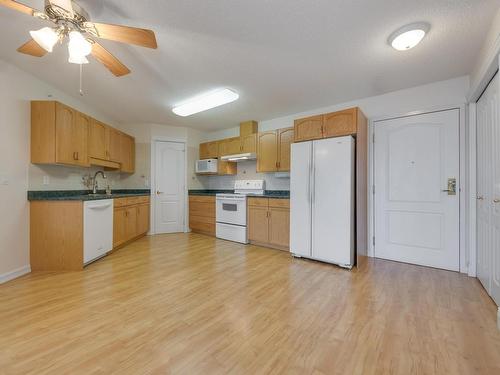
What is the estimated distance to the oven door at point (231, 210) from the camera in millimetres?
4191

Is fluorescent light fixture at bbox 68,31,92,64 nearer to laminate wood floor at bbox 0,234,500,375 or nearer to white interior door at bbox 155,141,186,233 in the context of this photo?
laminate wood floor at bbox 0,234,500,375

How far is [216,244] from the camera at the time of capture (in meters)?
4.12

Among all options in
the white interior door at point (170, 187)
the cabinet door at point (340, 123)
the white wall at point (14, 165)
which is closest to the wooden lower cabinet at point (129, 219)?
the white interior door at point (170, 187)

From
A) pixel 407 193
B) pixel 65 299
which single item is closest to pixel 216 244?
pixel 65 299

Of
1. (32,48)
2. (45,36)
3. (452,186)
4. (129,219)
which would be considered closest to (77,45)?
(45,36)

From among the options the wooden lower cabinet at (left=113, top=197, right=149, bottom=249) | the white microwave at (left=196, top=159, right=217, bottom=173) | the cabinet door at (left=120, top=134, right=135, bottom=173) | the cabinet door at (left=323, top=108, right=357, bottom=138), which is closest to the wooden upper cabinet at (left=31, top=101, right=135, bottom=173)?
the cabinet door at (left=120, top=134, right=135, bottom=173)

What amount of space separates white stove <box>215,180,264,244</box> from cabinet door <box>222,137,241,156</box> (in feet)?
2.23

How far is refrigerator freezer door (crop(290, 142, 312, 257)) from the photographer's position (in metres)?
3.17

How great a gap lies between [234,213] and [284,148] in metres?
1.52

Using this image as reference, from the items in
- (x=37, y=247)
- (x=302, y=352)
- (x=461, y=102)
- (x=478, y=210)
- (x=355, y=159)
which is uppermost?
(x=461, y=102)

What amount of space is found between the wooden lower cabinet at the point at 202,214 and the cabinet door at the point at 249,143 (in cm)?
122

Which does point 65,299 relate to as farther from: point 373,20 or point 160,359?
point 373,20

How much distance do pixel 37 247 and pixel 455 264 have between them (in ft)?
16.7

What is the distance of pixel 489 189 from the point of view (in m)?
2.13
